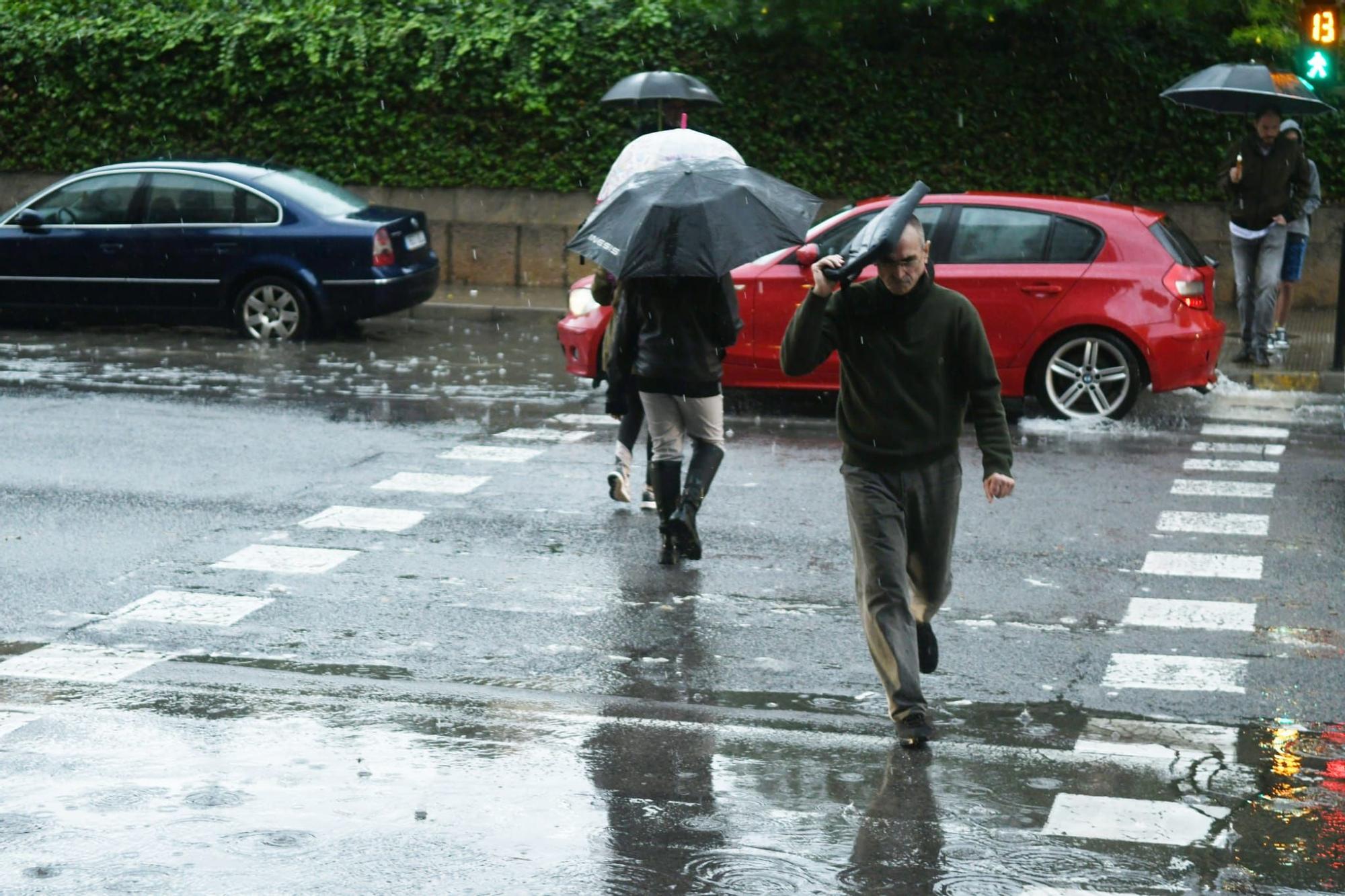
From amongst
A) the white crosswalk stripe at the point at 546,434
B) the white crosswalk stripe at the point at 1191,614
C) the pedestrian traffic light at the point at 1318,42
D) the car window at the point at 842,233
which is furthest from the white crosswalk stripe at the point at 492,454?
the pedestrian traffic light at the point at 1318,42

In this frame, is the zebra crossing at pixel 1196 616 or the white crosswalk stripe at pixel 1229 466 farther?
the white crosswalk stripe at pixel 1229 466

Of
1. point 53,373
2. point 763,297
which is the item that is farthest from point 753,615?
point 53,373

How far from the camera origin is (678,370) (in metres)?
8.54

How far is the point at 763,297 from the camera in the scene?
1295 centimetres

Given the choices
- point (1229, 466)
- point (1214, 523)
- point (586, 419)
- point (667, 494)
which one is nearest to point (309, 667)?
point (667, 494)

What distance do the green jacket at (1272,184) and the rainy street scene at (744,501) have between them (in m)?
0.06

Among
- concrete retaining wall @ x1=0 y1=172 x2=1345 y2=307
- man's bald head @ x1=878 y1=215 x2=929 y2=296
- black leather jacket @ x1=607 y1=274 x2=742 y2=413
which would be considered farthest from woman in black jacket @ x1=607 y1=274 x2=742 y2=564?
concrete retaining wall @ x1=0 y1=172 x2=1345 y2=307

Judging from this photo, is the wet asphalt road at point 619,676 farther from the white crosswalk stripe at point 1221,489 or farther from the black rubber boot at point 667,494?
the black rubber boot at point 667,494

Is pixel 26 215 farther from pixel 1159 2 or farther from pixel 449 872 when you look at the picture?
pixel 449 872

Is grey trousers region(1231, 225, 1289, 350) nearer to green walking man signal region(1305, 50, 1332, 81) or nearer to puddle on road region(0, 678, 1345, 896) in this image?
green walking man signal region(1305, 50, 1332, 81)

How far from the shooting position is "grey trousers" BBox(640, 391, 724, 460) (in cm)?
869

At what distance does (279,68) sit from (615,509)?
42.2ft

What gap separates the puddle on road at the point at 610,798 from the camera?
5000mm

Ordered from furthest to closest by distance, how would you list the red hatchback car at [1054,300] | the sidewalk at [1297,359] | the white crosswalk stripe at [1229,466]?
the sidewalk at [1297,359]
the red hatchback car at [1054,300]
the white crosswalk stripe at [1229,466]
